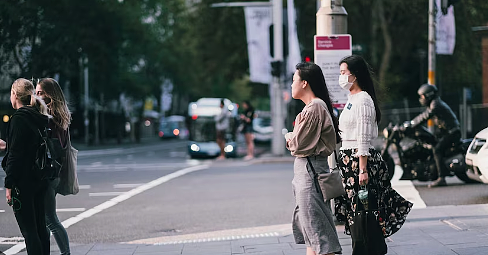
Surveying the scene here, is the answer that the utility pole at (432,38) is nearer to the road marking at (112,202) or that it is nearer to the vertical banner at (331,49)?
the road marking at (112,202)

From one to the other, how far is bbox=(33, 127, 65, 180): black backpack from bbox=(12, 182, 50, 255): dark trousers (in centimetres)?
11

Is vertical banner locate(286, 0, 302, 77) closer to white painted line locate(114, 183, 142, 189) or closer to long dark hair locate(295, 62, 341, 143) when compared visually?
white painted line locate(114, 183, 142, 189)

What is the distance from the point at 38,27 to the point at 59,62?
563cm

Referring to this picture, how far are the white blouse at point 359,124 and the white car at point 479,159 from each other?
4.42m

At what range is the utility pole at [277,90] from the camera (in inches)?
854

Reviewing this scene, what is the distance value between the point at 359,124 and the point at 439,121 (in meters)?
6.53

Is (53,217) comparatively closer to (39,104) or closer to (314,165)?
(39,104)

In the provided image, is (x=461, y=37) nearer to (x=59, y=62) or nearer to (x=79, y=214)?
(x=79, y=214)

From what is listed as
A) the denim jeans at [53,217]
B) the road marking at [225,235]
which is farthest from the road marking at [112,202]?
the denim jeans at [53,217]

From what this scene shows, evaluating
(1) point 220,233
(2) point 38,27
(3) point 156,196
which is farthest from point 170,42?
(1) point 220,233

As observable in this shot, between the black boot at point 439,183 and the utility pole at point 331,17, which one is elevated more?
the utility pole at point 331,17

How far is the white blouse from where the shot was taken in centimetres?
507

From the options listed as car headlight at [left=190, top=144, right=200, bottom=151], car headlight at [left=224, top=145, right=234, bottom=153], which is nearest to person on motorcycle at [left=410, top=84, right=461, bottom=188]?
car headlight at [left=224, top=145, right=234, bottom=153]

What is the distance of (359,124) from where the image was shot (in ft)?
16.8
